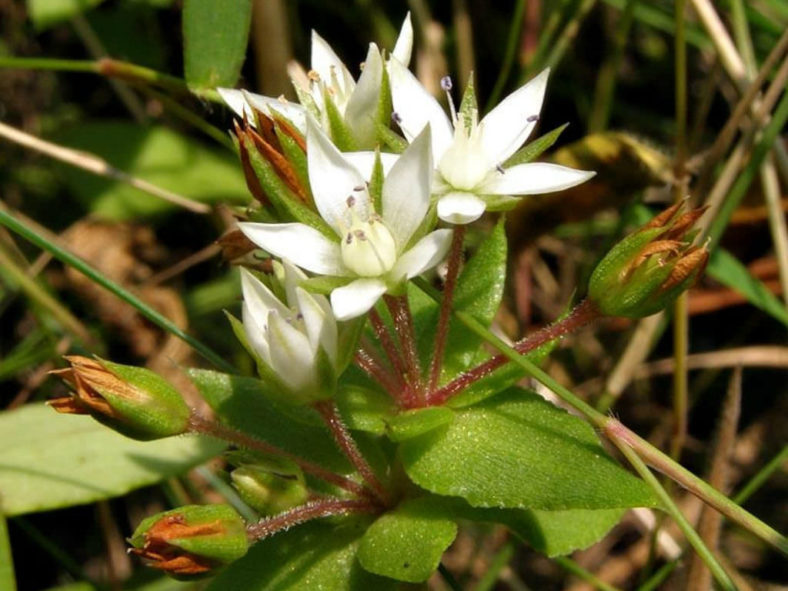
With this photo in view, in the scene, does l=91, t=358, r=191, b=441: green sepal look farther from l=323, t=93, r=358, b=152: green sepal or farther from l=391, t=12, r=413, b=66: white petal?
l=391, t=12, r=413, b=66: white petal

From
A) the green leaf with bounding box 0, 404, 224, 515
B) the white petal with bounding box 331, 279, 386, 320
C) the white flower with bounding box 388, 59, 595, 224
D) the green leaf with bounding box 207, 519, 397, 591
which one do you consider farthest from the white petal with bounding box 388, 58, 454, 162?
the green leaf with bounding box 0, 404, 224, 515

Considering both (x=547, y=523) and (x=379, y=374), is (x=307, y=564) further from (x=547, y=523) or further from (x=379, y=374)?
(x=547, y=523)

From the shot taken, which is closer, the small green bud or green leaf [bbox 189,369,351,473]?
the small green bud

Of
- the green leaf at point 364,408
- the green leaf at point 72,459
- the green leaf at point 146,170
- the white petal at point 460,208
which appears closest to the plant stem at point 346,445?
the green leaf at point 364,408

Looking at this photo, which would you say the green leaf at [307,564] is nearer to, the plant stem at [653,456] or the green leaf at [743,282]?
the plant stem at [653,456]

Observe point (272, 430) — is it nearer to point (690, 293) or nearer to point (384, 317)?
point (384, 317)

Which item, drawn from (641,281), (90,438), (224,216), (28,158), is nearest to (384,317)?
(641,281)
